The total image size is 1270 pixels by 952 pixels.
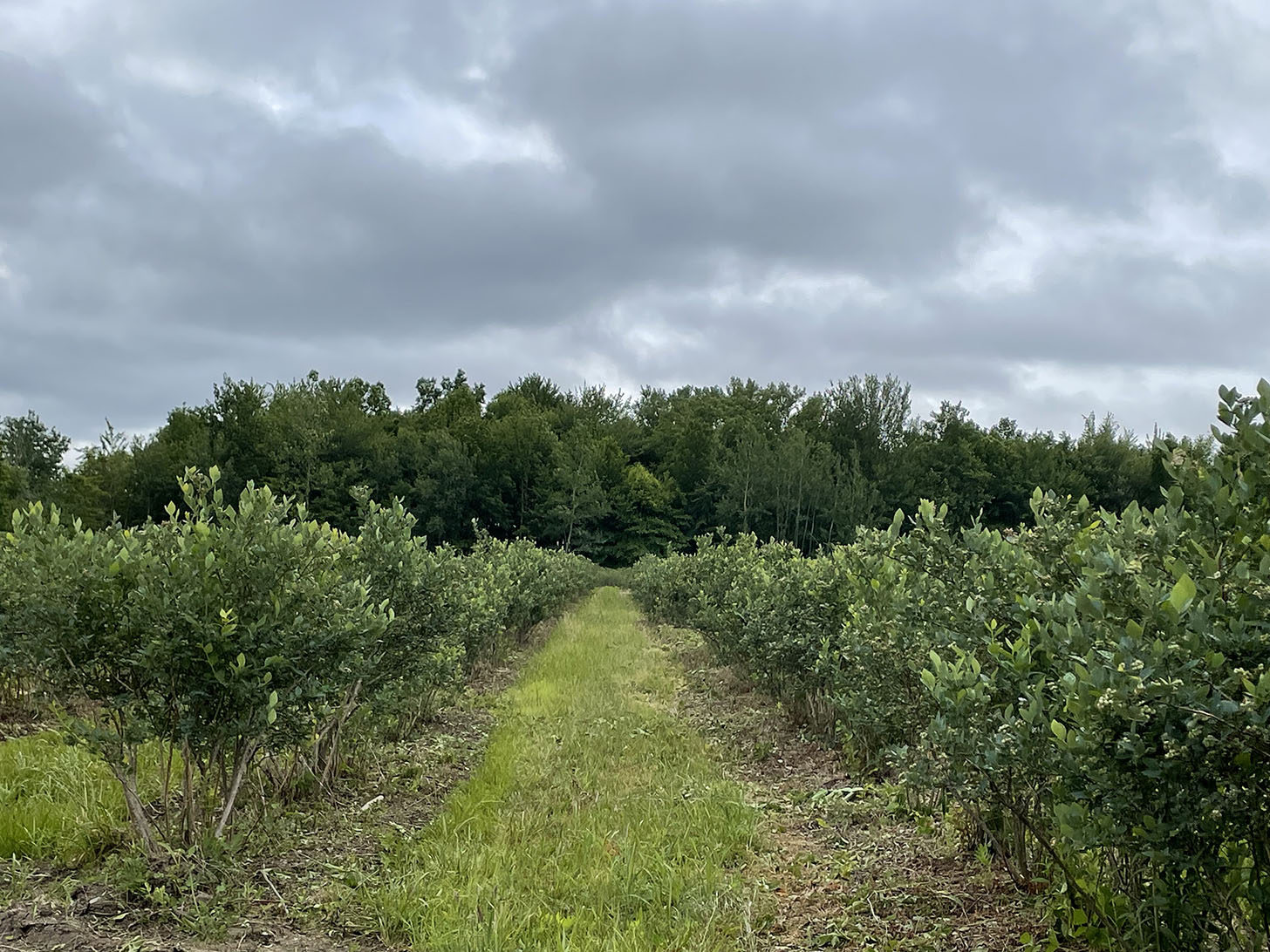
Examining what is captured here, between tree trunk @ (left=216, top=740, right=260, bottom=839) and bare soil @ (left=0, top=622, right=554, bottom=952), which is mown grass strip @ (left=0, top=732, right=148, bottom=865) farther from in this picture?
tree trunk @ (left=216, top=740, right=260, bottom=839)

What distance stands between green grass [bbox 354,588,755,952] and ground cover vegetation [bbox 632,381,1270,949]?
1394 mm

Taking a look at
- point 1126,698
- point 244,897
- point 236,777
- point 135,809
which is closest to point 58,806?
point 135,809

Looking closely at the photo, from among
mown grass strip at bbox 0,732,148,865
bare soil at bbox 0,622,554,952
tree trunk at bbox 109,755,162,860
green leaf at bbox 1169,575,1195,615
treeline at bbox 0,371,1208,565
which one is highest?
treeline at bbox 0,371,1208,565

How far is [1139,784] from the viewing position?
7.10 feet

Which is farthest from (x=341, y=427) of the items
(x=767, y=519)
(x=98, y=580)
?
(x=98, y=580)

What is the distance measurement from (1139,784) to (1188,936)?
32.6 inches

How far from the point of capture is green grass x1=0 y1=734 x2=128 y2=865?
4.22 m

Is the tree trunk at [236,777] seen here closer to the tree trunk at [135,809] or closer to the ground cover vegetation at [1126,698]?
the tree trunk at [135,809]

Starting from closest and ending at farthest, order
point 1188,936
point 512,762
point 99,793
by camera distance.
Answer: point 1188,936
point 99,793
point 512,762

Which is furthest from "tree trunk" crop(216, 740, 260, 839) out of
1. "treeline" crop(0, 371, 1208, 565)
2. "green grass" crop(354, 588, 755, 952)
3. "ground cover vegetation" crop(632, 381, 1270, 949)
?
"treeline" crop(0, 371, 1208, 565)

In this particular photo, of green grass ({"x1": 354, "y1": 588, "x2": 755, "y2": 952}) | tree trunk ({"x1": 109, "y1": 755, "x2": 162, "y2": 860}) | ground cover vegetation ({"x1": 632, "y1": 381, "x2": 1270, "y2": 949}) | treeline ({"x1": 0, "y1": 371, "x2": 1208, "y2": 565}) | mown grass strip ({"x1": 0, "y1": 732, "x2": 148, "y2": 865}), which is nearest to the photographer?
ground cover vegetation ({"x1": 632, "y1": 381, "x2": 1270, "y2": 949})

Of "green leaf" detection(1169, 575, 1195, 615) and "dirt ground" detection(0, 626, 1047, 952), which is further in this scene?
"dirt ground" detection(0, 626, 1047, 952)

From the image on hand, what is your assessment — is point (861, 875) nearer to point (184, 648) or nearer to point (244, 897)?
point (244, 897)

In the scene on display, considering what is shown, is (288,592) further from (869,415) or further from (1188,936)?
(869,415)
